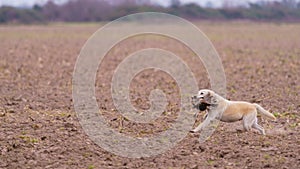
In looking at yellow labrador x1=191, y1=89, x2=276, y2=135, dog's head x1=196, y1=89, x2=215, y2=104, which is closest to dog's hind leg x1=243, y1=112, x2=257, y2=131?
yellow labrador x1=191, y1=89, x2=276, y2=135

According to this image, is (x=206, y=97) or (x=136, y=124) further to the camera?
(x=136, y=124)

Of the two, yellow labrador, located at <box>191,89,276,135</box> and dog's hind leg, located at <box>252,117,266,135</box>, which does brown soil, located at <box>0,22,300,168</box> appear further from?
yellow labrador, located at <box>191,89,276,135</box>

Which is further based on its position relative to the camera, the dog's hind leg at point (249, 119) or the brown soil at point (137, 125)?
the dog's hind leg at point (249, 119)

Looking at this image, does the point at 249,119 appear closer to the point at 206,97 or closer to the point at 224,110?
the point at 224,110

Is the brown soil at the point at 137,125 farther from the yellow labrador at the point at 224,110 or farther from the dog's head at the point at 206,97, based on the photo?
the dog's head at the point at 206,97

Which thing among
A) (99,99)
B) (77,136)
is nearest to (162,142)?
(77,136)

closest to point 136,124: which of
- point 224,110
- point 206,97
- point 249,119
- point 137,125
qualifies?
point 137,125

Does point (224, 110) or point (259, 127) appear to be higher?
point (224, 110)

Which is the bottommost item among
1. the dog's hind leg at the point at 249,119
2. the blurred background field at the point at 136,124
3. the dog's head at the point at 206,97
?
the blurred background field at the point at 136,124

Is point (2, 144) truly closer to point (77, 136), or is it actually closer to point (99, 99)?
point (77, 136)

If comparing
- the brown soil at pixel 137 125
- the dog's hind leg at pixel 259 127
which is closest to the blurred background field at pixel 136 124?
the brown soil at pixel 137 125

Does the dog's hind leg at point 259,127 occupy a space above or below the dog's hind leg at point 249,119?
below

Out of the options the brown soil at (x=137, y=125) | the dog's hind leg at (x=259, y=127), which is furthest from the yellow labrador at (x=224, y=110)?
the brown soil at (x=137, y=125)

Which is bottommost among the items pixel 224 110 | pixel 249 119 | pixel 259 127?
pixel 259 127
